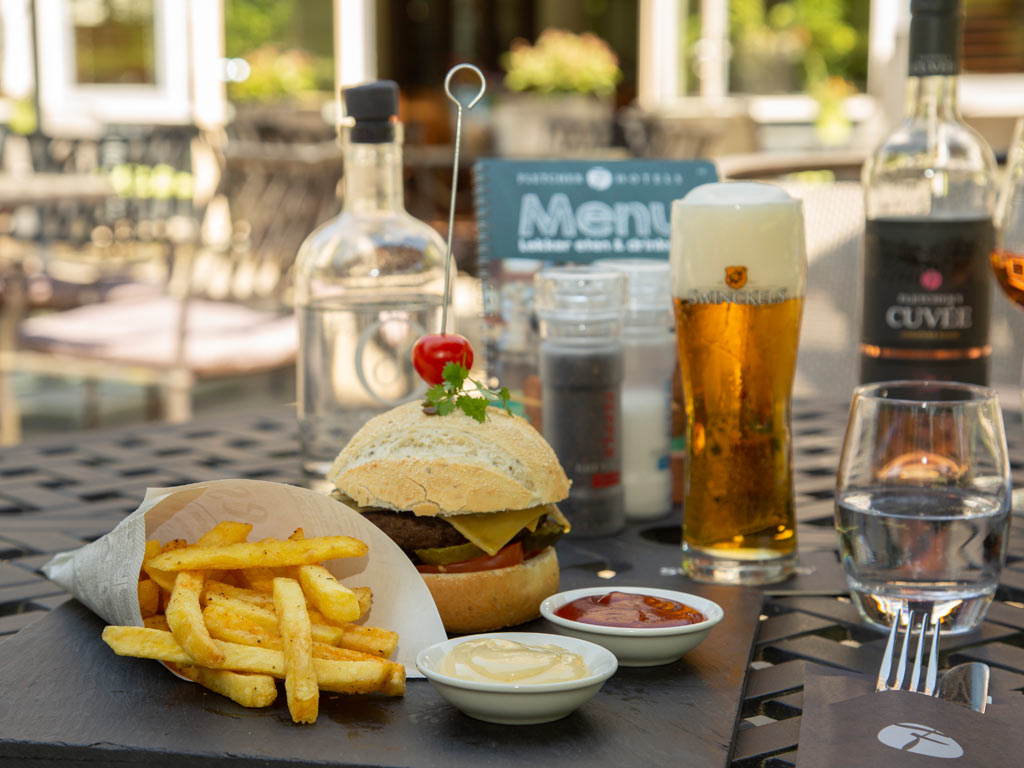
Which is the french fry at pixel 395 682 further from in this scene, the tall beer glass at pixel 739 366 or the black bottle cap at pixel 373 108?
the black bottle cap at pixel 373 108

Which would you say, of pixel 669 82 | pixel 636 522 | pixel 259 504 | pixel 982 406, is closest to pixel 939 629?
pixel 982 406

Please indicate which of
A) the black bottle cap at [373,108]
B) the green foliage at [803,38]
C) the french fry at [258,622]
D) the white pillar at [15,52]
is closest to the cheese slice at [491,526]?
the french fry at [258,622]

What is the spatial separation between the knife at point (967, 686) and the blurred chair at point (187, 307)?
2755 millimetres

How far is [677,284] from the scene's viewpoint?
114cm

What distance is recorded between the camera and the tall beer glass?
110 cm

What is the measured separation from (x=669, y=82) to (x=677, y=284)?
33.8 feet

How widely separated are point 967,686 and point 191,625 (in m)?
0.52

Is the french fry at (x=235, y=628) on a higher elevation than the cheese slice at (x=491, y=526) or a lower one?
lower

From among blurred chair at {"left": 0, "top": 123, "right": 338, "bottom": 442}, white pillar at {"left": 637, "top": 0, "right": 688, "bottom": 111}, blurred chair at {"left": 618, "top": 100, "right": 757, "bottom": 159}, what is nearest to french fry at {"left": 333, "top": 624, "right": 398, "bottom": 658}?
blurred chair at {"left": 0, "top": 123, "right": 338, "bottom": 442}

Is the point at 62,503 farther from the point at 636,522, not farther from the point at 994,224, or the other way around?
the point at 994,224

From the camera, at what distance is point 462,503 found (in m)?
1.00

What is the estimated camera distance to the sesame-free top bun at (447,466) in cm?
100

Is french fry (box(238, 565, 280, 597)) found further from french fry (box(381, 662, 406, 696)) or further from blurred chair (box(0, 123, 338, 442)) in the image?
blurred chair (box(0, 123, 338, 442))

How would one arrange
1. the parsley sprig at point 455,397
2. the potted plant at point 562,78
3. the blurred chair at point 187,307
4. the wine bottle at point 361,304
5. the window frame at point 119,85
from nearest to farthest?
the parsley sprig at point 455,397 < the wine bottle at point 361,304 < the blurred chair at point 187,307 < the potted plant at point 562,78 < the window frame at point 119,85
